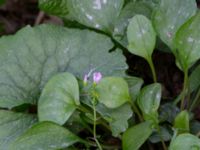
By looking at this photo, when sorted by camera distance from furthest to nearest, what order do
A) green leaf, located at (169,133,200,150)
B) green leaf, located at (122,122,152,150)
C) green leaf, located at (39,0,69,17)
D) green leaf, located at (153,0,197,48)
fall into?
1. green leaf, located at (39,0,69,17)
2. green leaf, located at (153,0,197,48)
3. green leaf, located at (122,122,152,150)
4. green leaf, located at (169,133,200,150)

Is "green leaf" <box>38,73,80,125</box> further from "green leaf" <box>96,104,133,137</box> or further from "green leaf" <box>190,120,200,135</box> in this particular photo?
"green leaf" <box>190,120,200,135</box>

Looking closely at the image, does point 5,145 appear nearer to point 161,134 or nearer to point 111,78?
point 111,78

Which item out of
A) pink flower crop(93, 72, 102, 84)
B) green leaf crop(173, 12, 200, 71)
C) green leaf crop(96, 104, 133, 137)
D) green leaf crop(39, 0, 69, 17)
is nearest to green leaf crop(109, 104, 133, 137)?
green leaf crop(96, 104, 133, 137)

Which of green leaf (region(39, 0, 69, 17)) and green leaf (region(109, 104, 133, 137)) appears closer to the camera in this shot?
green leaf (region(109, 104, 133, 137))

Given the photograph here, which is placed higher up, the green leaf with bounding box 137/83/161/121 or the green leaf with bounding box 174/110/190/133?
the green leaf with bounding box 137/83/161/121

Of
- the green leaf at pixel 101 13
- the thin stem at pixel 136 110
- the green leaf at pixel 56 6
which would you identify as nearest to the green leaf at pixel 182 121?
the thin stem at pixel 136 110

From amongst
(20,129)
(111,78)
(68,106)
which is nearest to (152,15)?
(111,78)

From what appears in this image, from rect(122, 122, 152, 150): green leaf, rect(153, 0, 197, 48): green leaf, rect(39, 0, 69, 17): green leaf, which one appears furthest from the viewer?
rect(39, 0, 69, 17): green leaf

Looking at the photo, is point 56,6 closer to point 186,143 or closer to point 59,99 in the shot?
point 59,99
